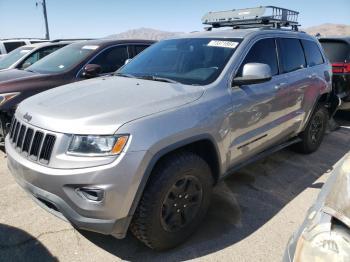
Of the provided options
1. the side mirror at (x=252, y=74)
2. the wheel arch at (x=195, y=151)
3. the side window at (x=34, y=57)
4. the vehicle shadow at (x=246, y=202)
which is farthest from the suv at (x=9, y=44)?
the wheel arch at (x=195, y=151)

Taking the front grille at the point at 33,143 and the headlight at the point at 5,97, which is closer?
the front grille at the point at 33,143

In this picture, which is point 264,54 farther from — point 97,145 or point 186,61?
point 97,145

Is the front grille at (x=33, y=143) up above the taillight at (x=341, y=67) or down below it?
above

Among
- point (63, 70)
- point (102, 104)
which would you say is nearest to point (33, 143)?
point (102, 104)

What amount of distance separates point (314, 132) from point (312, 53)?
3.82 ft

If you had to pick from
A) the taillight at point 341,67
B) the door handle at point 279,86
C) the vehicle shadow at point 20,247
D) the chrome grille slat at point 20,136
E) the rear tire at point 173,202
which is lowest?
the vehicle shadow at point 20,247

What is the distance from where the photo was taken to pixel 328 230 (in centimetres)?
157

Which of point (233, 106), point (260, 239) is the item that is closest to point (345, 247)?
point (260, 239)

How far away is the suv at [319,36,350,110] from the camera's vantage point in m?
6.48

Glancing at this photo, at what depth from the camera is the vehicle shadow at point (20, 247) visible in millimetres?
2766

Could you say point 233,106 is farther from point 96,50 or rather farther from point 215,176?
point 96,50

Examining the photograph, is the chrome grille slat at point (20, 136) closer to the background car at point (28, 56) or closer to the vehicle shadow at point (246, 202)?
the vehicle shadow at point (246, 202)

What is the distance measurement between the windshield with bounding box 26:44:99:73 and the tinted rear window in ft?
15.1

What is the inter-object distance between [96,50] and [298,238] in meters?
4.69
